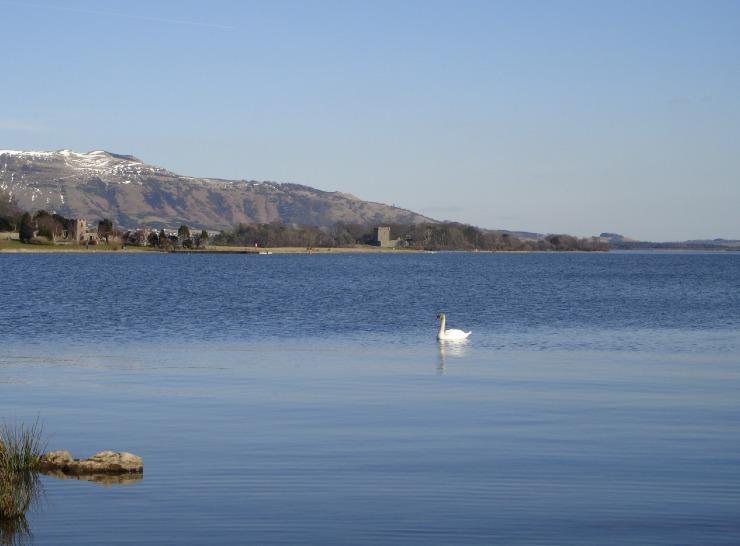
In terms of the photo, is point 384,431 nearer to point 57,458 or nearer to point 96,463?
point 96,463

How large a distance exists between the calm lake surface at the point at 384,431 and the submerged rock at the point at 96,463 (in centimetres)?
36

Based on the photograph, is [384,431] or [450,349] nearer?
[384,431]

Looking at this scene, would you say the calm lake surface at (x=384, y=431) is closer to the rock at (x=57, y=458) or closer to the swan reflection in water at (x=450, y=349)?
the swan reflection in water at (x=450, y=349)

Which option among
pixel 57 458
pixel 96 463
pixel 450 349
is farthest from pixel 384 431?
pixel 450 349

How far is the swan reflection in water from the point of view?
98.8 ft

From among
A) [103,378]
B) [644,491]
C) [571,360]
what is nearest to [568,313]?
[571,360]

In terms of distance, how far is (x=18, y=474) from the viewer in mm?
13938

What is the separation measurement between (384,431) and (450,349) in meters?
15.8

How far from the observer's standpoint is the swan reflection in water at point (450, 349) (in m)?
30.1

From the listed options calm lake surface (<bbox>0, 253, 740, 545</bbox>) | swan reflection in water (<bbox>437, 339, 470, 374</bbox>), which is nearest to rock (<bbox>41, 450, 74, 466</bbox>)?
calm lake surface (<bbox>0, 253, 740, 545</bbox>)

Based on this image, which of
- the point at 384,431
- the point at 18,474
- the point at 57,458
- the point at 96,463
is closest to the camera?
the point at 18,474

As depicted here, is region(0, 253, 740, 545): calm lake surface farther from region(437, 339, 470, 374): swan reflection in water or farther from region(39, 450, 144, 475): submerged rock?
region(39, 450, 144, 475): submerged rock

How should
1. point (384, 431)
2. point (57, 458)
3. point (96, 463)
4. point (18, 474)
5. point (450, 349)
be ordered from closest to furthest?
point (18, 474) → point (96, 463) → point (57, 458) → point (384, 431) → point (450, 349)

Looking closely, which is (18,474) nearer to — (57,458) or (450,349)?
(57,458)
